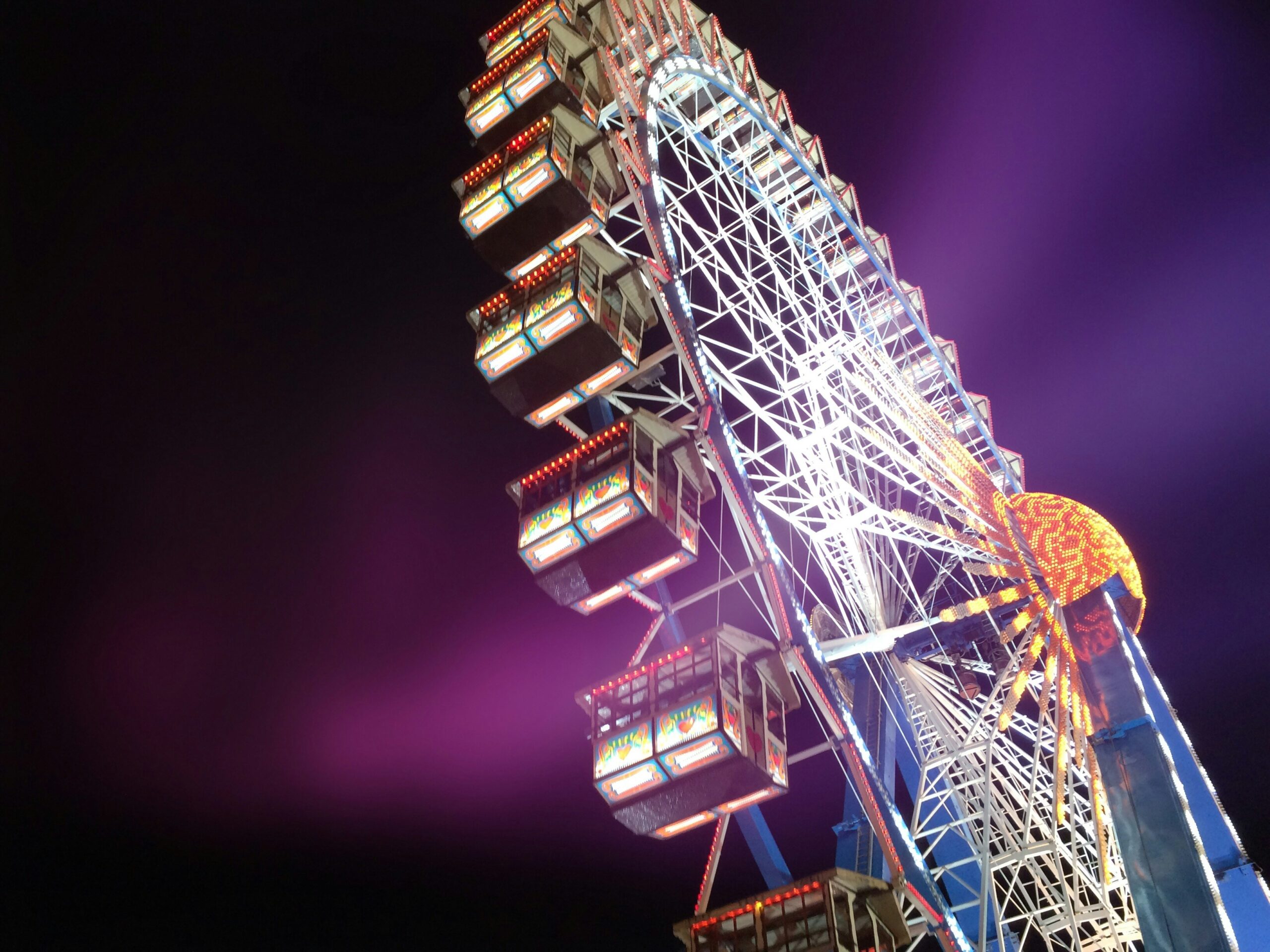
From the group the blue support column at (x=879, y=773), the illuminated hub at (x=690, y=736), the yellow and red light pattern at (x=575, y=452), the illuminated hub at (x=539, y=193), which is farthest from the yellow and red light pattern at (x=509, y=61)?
the blue support column at (x=879, y=773)

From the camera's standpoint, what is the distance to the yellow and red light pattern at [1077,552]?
18125 millimetres

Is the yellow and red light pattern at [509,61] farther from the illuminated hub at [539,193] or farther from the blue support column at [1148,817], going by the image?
the blue support column at [1148,817]

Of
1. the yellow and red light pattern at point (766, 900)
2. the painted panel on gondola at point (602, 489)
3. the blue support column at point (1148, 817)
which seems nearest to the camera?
the blue support column at point (1148, 817)

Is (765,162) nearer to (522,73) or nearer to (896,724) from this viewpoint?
(522,73)

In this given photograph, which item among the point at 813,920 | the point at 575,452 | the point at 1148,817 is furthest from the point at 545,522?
the point at 1148,817

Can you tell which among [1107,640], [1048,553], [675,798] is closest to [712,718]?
[675,798]

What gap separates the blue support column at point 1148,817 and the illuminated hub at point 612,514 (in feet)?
23.9

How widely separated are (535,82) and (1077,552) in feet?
50.7

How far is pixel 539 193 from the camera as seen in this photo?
63.5 feet

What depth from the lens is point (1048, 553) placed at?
1898 cm

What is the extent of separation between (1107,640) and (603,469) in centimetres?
945

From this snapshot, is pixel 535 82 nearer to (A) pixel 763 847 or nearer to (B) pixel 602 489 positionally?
(B) pixel 602 489

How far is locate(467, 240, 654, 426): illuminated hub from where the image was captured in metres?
17.7

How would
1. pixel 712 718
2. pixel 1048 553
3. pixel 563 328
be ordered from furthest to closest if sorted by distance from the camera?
pixel 1048 553, pixel 563 328, pixel 712 718
